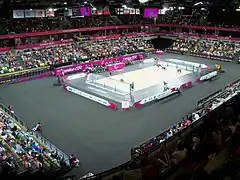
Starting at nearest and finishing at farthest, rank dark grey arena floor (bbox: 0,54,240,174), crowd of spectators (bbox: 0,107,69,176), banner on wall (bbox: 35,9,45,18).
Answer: crowd of spectators (bbox: 0,107,69,176) < dark grey arena floor (bbox: 0,54,240,174) < banner on wall (bbox: 35,9,45,18)

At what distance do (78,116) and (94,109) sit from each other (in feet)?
6.74

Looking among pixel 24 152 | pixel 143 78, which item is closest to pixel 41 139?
pixel 24 152

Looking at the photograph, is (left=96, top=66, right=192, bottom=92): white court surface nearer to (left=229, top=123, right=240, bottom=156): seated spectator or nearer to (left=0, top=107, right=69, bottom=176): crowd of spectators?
(left=0, top=107, right=69, bottom=176): crowd of spectators

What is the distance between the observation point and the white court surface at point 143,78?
98.0ft

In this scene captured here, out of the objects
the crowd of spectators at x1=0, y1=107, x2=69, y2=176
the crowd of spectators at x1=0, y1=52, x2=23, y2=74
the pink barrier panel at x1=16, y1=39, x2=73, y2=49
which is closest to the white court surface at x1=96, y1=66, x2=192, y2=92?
the crowd of spectators at x1=0, y1=107, x2=69, y2=176

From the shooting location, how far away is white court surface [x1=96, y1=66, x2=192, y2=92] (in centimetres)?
2986

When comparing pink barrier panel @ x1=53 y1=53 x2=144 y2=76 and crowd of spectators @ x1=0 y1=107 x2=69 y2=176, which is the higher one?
pink barrier panel @ x1=53 y1=53 x2=144 y2=76

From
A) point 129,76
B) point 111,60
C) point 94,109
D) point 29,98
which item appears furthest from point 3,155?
point 111,60

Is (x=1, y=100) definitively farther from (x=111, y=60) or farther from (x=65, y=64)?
(x=111, y=60)

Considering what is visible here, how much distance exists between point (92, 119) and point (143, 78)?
46.8ft

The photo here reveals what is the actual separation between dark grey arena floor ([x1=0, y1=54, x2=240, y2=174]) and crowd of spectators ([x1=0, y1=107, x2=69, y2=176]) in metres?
1.39

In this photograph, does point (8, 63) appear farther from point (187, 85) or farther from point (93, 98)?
point (187, 85)

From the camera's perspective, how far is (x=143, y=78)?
114 ft

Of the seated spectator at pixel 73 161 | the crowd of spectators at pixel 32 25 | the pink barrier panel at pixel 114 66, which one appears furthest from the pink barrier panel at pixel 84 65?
the seated spectator at pixel 73 161
